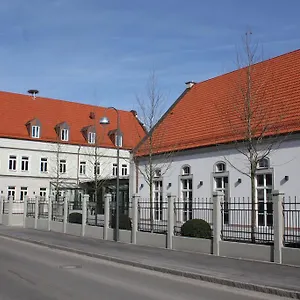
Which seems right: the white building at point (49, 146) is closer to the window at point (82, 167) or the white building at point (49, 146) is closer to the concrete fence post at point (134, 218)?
the window at point (82, 167)

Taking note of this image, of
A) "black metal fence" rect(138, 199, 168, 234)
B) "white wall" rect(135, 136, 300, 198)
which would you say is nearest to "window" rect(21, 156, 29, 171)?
"white wall" rect(135, 136, 300, 198)

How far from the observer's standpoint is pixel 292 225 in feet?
47.4

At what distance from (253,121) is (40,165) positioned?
1457 inches

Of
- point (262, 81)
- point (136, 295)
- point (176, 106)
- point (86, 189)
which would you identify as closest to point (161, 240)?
point (136, 295)

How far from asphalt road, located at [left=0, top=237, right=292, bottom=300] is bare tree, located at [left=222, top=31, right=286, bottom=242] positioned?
7946mm

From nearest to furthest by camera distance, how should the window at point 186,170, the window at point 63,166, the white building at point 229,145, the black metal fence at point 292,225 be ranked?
1. the black metal fence at point 292,225
2. the white building at point 229,145
3. the window at point 186,170
4. the window at point 63,166

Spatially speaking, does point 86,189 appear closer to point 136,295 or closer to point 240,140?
point 240,140

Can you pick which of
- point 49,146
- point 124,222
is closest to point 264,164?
point 124,222

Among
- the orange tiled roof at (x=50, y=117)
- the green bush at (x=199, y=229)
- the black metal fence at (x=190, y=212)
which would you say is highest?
the orange tiled roof at (x=50, y=117)

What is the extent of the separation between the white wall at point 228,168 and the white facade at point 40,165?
2472 centimetres

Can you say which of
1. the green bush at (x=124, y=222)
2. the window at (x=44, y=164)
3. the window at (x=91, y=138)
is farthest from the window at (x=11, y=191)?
the green bush at (x=124, y=222)

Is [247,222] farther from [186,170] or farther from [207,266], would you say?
[186,170]

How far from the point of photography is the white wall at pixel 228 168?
2123 cm

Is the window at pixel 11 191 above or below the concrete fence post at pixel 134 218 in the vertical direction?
above
